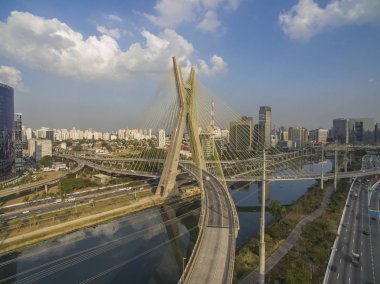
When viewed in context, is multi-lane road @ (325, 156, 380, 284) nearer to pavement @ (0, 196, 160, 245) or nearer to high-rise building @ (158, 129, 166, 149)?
pavement @ (0, 196, 160, 245)

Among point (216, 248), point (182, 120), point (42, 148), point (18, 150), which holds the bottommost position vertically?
point (216, 248)

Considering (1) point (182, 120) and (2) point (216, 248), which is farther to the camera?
(1) point (182, 120)

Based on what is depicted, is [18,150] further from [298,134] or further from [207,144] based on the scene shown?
[298,134]

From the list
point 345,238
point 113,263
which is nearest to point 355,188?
point 345,238

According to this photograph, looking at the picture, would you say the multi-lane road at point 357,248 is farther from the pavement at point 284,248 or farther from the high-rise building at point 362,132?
the high-rise building at point 362,132

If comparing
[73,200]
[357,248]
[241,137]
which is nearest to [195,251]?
[357,248]

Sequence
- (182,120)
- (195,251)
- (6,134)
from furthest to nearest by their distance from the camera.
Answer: (6,134), (182,120), (195,251)

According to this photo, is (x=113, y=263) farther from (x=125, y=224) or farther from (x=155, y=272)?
(x=125, y=224)

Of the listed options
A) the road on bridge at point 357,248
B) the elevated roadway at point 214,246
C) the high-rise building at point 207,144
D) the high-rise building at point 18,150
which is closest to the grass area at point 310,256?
the road on bridge at point 357,248

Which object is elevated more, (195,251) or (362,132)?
(362,132)

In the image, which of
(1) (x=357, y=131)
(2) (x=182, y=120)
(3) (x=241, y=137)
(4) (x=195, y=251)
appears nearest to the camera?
(4) (x=195, y=251)
